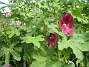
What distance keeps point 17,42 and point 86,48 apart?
43 centimetres

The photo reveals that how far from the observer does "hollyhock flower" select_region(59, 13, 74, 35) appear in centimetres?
142

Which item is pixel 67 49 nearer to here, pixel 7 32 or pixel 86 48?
pixel 86 48

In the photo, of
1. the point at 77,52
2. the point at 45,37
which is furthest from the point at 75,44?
the point at 45,37

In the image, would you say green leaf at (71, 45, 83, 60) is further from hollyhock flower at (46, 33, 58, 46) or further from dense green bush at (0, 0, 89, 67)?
hollyhock flower at (46, 33, 58, 46)

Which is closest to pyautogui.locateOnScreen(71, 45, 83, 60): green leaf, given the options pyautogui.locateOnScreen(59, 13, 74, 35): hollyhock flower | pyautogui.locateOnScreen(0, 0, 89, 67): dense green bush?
pyautogui.locateOnScreen(0, 0, 89, 67): dense green bush

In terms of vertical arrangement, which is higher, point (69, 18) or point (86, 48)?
point (69, 18)

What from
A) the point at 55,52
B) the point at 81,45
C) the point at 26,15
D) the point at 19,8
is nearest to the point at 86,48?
the point at 81,45

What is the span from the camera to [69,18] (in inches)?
58.5

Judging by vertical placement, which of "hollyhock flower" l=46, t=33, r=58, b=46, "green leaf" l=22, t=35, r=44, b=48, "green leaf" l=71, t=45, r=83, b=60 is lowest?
"green leaf" l=71, t=45, r=83, b=60

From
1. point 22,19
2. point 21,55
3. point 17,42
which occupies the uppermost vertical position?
point 22,19

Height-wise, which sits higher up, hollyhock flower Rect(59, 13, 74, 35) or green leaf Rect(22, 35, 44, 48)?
hollyhock flower Rect(59, 13, 74, 35)

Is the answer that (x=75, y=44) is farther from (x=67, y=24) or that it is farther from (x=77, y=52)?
(x=67, y=24)

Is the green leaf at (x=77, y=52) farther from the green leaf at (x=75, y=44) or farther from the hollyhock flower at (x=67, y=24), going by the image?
the hollyhock flower at (x=67, y=24)

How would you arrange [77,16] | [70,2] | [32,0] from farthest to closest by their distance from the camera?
[70,2], [32,0], [77,16]
